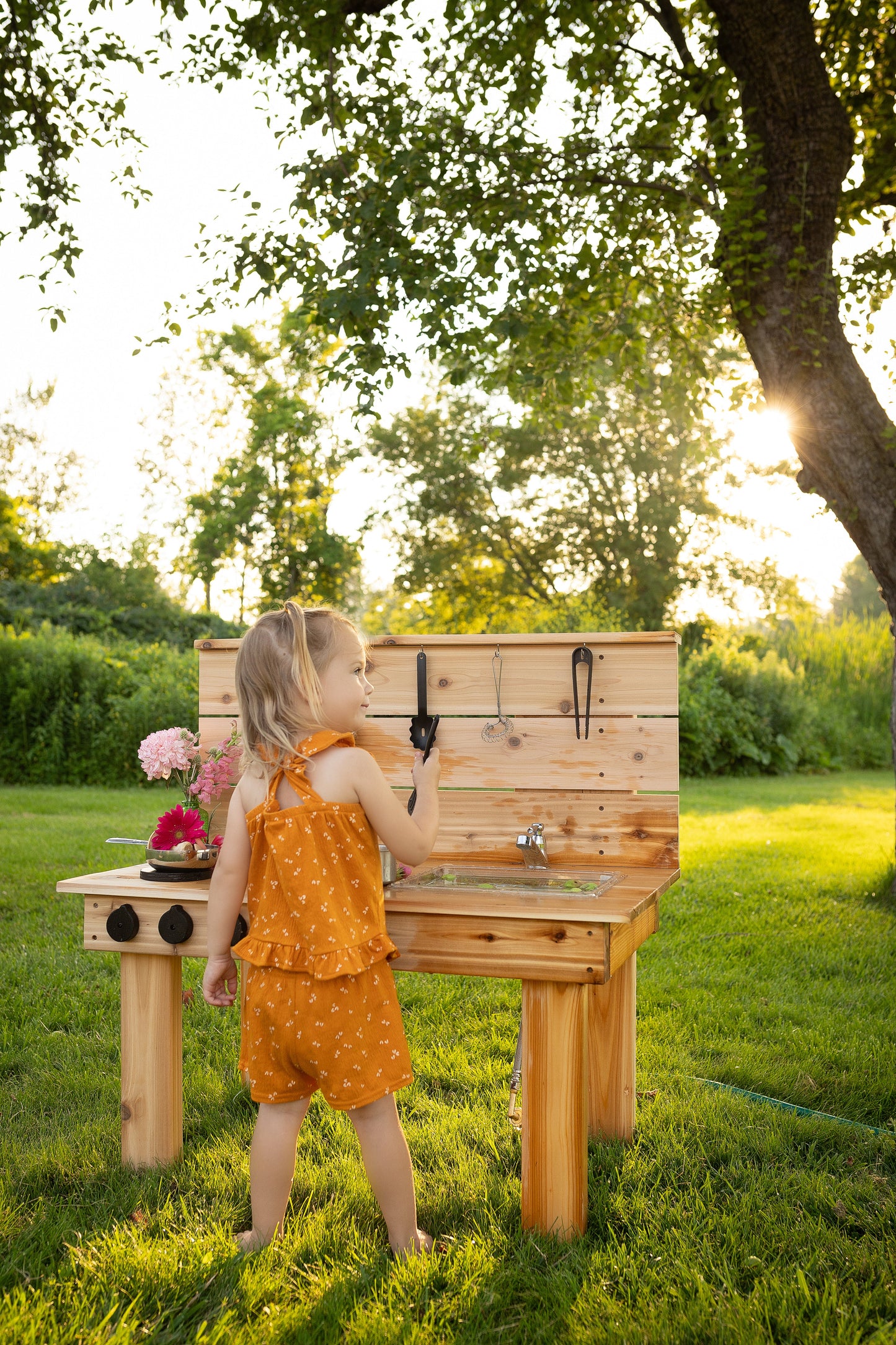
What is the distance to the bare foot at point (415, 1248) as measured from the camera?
2.31m

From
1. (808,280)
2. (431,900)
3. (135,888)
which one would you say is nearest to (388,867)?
(431,900)

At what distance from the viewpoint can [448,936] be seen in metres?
2.44

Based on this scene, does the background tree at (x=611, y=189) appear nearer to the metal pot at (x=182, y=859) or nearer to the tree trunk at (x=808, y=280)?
the tree trunk at (x=808, y=280)

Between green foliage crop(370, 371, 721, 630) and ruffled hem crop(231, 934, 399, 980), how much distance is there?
17.9 meters

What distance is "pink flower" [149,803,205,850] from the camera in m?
2.95

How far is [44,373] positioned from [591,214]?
62.6 feet

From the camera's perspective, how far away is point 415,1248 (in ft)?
7.66

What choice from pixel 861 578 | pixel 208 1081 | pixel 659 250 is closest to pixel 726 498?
pixel 659 250

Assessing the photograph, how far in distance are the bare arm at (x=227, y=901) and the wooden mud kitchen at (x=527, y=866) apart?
0.52 ft

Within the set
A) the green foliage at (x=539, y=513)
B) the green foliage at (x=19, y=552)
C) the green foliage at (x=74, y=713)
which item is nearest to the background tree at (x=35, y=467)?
the green foliage at (x=19, y=552)

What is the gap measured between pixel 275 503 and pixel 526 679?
1745 cm

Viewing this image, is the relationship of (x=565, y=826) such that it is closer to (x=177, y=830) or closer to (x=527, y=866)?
(x=527, y=866)

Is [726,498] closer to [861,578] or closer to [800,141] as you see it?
[800,141]

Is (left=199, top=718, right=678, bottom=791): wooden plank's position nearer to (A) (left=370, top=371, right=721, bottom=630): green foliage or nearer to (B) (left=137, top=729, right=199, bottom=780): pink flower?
(B) (left=137, top=729, right=199, bottom=780): pink flower
